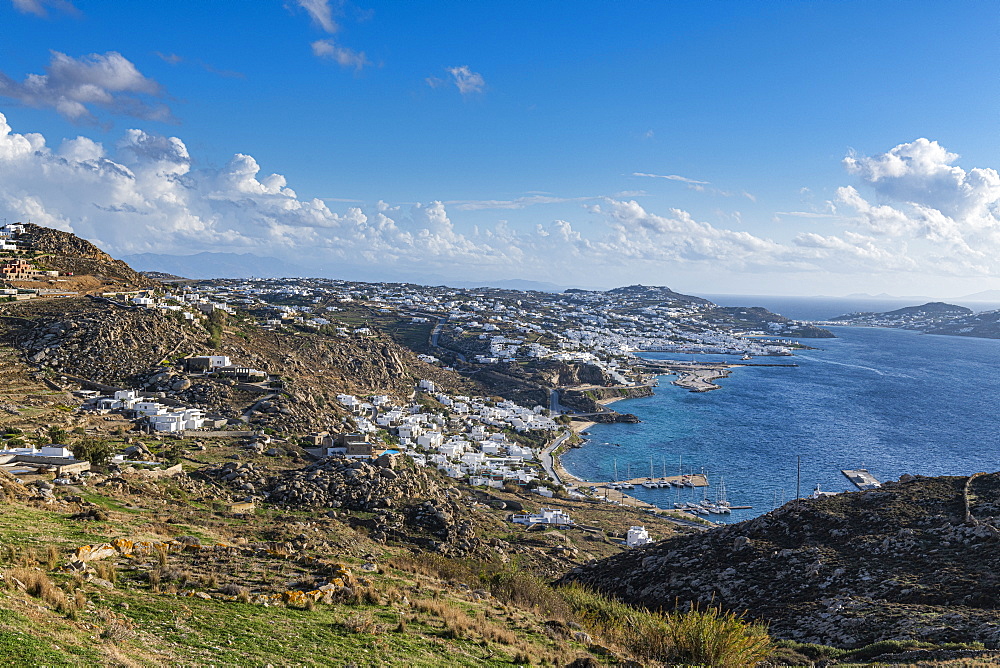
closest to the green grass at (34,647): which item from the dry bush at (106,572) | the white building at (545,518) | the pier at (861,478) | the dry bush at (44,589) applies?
the dry bush at (44,589)

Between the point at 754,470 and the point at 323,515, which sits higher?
the point at 323,515

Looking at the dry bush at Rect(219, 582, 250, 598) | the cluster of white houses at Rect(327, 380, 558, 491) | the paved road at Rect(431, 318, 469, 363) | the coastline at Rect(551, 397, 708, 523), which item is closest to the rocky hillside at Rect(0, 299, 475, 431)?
the cluster of white houses at Rect(327, 380, 558, 491)

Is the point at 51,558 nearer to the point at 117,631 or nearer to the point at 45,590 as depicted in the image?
the point at 45,590

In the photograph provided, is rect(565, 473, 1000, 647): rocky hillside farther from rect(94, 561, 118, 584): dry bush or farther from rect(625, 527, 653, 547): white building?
rect(625, 527, 653, 547): white building

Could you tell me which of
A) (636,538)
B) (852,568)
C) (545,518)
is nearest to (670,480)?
(636,538)

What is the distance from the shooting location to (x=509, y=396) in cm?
7638

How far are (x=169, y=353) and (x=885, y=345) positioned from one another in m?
178

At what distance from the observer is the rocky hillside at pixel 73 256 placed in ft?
168

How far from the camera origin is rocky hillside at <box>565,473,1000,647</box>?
9.88 m

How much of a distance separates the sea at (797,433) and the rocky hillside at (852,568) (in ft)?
89.4

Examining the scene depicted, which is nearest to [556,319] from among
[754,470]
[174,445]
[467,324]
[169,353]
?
[467,324]

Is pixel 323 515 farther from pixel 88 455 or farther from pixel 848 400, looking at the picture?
pixel 848 400

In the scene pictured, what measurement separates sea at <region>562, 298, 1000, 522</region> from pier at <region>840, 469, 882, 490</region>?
3.07ft

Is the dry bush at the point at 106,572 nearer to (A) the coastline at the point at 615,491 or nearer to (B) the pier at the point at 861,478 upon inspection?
(A) the coastline at the point at 615,491
